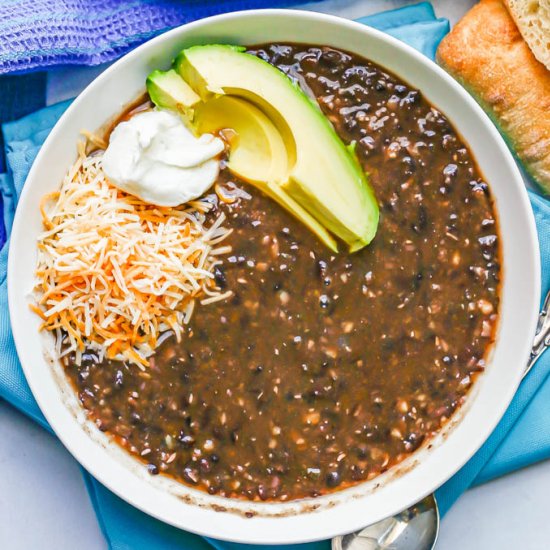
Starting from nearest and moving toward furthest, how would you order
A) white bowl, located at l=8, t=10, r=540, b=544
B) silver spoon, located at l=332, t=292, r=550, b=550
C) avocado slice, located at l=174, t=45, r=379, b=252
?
avocado slice, located at l=174, t=45, r=379, b=252 < white bowl, located at l=8, t=10, r=540, b=544 < silver spoon, located at l=332, t=292, r=550, b=550

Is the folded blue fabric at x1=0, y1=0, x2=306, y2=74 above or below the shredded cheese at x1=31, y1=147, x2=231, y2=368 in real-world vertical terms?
above

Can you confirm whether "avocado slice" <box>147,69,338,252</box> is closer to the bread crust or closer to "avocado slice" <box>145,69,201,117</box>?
"avocado slice" <box>145,69,201,117</box>

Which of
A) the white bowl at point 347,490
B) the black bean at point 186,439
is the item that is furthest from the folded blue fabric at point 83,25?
the black bean at point 186,439

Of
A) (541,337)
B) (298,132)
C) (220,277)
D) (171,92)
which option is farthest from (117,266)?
(541,337)

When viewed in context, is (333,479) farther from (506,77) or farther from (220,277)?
(506,77)

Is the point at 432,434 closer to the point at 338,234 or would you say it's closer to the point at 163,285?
the point at 338,234

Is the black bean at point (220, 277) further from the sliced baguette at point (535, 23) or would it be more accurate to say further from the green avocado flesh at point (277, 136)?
the sliced baguette at point (535, 23)

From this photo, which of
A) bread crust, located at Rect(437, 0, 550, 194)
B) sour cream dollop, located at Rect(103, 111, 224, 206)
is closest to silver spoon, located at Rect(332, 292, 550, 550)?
bread crust, located at Rect(437, 0, 550, 194)
